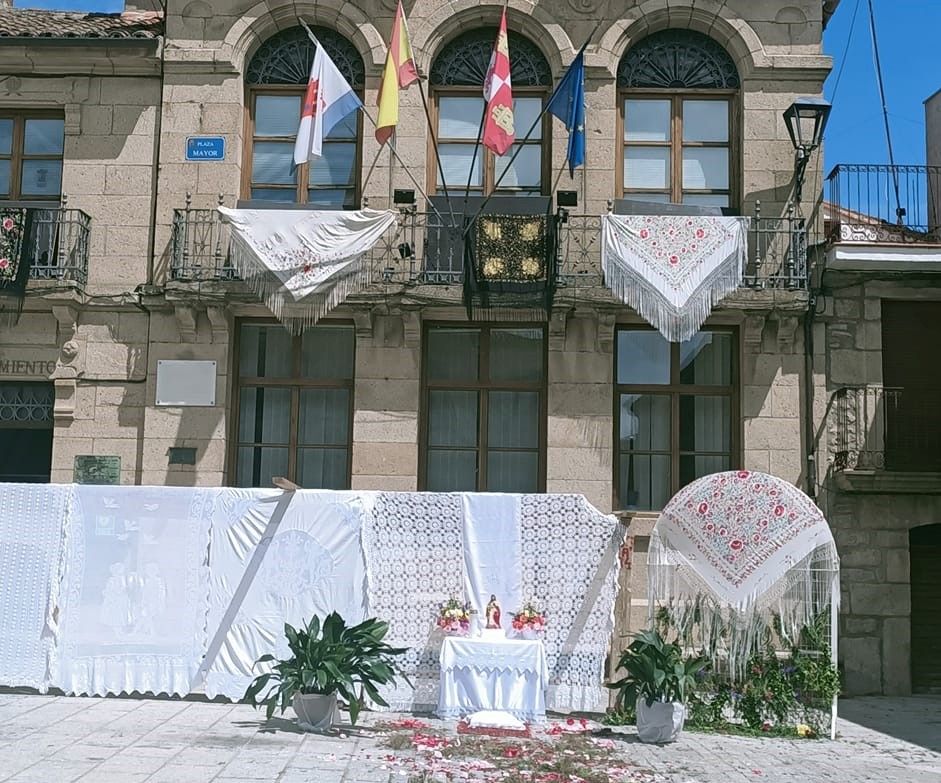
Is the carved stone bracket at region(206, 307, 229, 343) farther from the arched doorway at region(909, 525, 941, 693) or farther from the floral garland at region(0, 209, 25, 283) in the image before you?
the arched doorway at region(909, 525, 941, 693)

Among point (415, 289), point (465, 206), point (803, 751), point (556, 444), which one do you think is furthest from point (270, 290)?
point (803, 751)

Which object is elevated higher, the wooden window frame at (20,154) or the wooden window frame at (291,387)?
the wooden window frame at (20,154)

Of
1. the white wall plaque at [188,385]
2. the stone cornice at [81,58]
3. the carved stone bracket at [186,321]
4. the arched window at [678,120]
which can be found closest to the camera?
the carved stone bracket at [186,321]

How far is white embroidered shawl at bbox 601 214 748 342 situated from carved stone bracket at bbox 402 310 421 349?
2300mm

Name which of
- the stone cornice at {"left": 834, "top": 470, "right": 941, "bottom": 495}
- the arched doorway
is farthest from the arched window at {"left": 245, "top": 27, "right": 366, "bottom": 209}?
the arched doorway

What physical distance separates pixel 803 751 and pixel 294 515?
5.20 m

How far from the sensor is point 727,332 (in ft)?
49.3

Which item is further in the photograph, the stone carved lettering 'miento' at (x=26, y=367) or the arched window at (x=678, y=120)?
the arched window at (x=678, y=120)

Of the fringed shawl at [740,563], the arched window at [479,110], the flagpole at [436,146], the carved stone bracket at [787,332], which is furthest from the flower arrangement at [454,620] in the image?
the arched window at [479,110]

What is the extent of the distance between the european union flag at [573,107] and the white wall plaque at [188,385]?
5.02 meters

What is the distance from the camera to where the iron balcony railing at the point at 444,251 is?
14531 mm

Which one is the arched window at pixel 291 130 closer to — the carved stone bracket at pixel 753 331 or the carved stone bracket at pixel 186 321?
the carved stone bracket at pixel 186 321

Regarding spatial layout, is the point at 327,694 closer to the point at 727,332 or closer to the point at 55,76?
the point at 727,332

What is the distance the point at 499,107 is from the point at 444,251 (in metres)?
2.04
